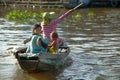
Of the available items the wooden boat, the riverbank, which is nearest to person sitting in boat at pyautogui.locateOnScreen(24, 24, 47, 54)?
the wooden boat

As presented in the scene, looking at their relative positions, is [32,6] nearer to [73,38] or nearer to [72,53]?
[73,38]

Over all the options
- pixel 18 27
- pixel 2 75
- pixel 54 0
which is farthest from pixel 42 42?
pixel 54 0

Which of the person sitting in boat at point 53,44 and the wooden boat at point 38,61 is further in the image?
the person sitting in boat at point 53,44

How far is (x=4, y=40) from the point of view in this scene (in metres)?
17.5

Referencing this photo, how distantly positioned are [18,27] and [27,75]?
12144 mm

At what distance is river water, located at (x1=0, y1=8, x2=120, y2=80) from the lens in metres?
10.9

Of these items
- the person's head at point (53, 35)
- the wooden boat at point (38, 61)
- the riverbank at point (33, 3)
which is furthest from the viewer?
the riverbank at point (33, 3)

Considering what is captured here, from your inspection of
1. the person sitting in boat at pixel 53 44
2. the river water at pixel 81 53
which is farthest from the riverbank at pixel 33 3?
the person sitting in boat at pixel 53 44

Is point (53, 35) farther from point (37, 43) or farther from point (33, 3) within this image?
point (33, 3)

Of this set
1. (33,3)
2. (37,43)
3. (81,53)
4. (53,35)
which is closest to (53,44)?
(53,35)

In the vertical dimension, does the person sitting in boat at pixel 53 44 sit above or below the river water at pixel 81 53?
above

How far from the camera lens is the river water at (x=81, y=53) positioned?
1092cm

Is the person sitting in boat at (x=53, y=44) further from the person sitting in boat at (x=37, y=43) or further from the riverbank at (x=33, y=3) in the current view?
the riverbank at (x=33, y=3)

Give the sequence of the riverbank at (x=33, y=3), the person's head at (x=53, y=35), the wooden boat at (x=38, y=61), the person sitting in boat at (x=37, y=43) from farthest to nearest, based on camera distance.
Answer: the riverbank at (x=33, y=3), the person's head at (x=53, y=35), the person sitting in boat at (x=37, y=43), the wooden boat at (x=38, y=61)
